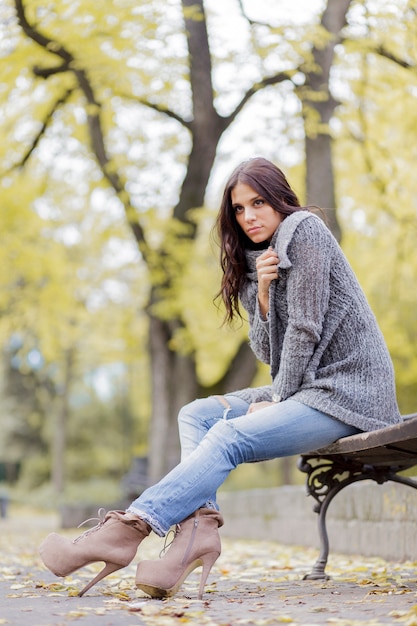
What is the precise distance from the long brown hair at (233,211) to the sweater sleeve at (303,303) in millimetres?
290

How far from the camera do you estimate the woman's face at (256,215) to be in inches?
154

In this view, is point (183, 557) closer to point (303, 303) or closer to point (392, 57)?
point (303, 303)

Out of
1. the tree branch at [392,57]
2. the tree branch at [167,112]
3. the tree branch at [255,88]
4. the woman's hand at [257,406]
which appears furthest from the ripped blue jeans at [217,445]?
the tree branch at [167,112]

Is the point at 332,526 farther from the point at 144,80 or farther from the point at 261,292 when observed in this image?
the point at 144,80

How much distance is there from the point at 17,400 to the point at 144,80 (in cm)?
2238

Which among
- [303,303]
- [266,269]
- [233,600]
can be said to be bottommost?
[233,600]

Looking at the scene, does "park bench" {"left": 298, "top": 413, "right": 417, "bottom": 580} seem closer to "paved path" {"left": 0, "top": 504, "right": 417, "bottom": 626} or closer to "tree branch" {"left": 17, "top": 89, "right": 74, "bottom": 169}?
"paved path" {"left": 0, "top": 504, "right": 417, "bottom": 626}

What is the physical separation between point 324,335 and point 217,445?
651 millimetres

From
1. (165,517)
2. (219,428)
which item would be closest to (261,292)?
(219,428)

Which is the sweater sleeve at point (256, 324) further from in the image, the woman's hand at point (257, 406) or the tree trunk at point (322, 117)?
the tree trunk at point (322, 117)

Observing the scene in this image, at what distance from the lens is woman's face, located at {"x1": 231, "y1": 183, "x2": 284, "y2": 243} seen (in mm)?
3908

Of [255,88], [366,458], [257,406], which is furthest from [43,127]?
[257,406]

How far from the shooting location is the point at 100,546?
3271 millimetres

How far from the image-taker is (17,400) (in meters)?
31.7
